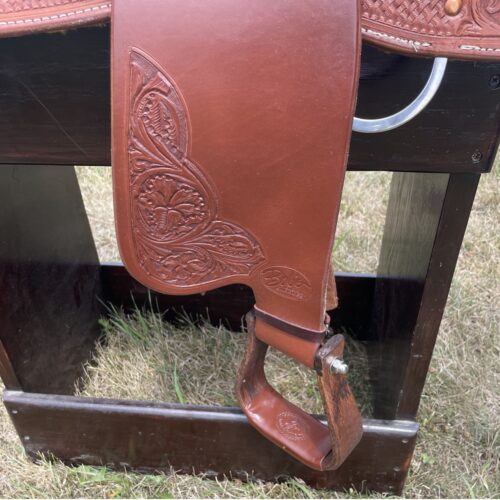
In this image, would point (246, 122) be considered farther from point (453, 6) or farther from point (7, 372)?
point (7, 372)

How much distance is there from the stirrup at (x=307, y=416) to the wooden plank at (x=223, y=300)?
20.6 inches

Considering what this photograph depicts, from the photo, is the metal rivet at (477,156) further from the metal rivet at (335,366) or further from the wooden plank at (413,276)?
the metal rivet at (335,366)

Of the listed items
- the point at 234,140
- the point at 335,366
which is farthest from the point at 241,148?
the point at 335,366

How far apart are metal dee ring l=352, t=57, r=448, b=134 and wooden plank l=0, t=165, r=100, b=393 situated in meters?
0.62

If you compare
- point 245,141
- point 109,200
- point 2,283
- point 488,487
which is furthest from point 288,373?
point 109,200

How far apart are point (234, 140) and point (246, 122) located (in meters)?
0.02

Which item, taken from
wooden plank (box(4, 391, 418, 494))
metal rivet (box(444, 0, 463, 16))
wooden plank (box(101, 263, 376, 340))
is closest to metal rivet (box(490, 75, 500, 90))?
metal rivet (box(444, 0, 463, 16))

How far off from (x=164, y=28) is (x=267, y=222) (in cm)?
21

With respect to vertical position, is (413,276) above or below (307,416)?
above

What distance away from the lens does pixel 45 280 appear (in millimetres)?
1001

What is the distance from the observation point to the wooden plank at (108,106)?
551 mm

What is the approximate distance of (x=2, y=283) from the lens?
0.86 meters

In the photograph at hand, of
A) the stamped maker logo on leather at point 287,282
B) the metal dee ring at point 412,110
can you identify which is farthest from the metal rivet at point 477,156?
the stamped maker logo on leather at point 287,282

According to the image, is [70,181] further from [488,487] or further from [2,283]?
[488,487]
